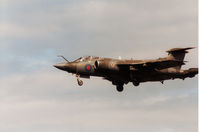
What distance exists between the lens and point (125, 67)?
56.7 meters

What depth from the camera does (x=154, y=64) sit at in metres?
56.4

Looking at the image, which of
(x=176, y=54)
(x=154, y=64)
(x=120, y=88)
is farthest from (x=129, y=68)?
(x=176, y=54)

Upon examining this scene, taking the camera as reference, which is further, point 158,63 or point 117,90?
point 117,90

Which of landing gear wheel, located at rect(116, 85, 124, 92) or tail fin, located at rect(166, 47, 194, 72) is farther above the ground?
tail fin, located at rect(166, 47, 194, 72)

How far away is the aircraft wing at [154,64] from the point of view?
5587cm

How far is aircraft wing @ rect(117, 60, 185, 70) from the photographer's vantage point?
55869mm

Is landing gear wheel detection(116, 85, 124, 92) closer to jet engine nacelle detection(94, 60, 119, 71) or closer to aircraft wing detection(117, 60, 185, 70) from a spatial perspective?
aircraft wing detection(117, 60, 185, 70)

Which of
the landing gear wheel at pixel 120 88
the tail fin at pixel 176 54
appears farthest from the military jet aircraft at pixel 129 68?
the landing gear wheel at pixel 120 88

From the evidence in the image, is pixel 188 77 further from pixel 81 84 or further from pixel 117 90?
pixel 81 84

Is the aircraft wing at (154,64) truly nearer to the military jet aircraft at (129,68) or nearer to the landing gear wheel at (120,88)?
the military jet aircraft at (129,68)

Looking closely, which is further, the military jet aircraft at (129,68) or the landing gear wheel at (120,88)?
the landing gear wheel at (120,88)

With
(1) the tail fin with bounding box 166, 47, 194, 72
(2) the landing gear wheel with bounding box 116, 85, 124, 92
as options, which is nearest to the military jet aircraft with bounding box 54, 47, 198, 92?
(1) the tail fin with bounding box 166, 47, 194, 72

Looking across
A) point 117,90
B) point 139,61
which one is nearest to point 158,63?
point 139,61

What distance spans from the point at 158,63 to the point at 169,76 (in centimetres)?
278
